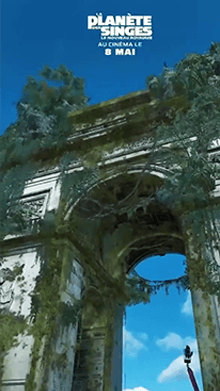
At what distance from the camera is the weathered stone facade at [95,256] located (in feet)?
17.0

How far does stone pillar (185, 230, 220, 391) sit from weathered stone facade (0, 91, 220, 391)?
13 millimetres

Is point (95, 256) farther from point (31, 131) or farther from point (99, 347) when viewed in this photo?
point (31, 131)

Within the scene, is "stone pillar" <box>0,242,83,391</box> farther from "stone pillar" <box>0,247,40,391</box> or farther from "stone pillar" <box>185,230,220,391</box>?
"stone pillar" <box>185,230,220,391</box>

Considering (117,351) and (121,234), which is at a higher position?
(121,234)

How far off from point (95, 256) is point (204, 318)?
3.20 meters

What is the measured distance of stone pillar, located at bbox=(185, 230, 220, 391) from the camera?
13.2 ft

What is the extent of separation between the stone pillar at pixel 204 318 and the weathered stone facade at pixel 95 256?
0.04 ft

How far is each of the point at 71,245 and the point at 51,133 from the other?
291cm

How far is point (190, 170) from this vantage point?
18.1 ft

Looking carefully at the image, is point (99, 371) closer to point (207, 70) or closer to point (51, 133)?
point (51, 133)

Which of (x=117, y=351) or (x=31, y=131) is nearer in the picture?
(x=117, y=351)

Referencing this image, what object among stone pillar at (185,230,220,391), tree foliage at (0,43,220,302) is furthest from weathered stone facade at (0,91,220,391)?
tree foliage at (0,43,220,302)

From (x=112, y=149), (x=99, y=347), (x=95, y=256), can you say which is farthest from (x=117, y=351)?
(x=112, y=149)

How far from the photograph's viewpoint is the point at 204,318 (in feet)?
14.7
